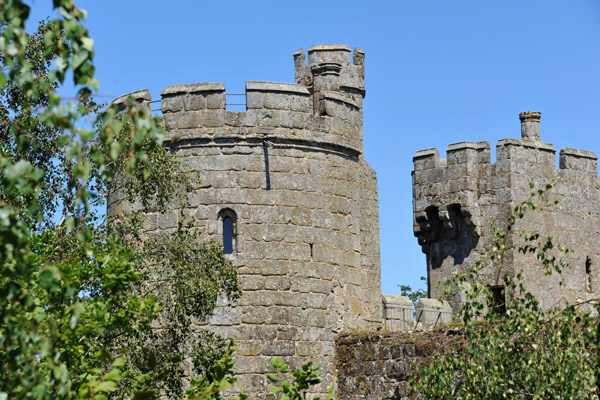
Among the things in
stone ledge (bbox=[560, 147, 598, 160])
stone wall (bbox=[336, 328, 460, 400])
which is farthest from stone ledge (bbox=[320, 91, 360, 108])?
stone ledge (bbox=[560, 147, 598, 160])

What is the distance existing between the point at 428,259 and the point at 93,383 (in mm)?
13363

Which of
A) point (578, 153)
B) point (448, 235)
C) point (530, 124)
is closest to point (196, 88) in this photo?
point (448, 235)

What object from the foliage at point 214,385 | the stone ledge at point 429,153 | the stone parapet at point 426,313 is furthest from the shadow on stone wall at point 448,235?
the foliage at point 214,385

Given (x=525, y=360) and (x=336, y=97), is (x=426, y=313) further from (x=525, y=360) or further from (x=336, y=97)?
(x=525, y=360)

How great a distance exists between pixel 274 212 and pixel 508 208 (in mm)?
5766

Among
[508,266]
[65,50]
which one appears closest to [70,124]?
[65,50]

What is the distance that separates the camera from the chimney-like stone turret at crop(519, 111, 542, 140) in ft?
72.4

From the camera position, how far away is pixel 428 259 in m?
22.3

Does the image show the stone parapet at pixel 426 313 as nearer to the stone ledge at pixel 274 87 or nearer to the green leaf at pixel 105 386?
the stone ledge at pixel 274 87

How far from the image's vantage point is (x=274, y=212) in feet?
56.4

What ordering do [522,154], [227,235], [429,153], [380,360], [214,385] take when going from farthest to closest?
[429,153]
[522,154]
[227,235]
[380,360]
[214,385]

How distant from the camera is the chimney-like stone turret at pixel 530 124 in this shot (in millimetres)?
22078

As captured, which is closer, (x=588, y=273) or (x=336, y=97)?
(x=336, y=97)

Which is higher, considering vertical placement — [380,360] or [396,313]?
[396,313]
